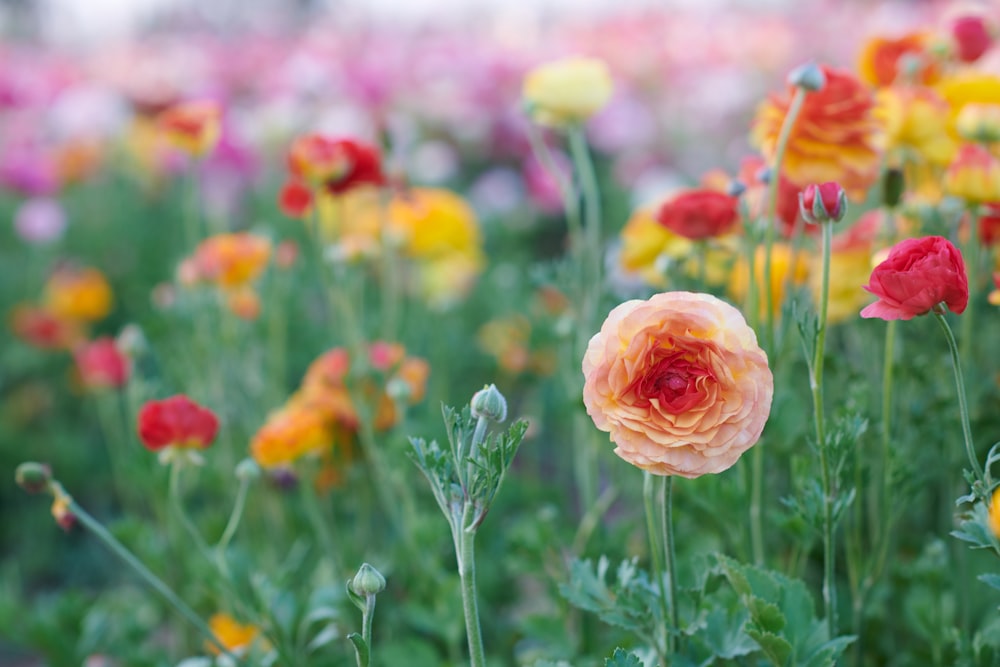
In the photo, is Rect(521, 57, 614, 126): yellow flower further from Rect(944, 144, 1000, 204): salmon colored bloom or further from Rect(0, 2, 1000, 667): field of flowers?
Rect(944, 144, 1000, 204): salmon colored bloom

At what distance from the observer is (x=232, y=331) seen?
65.0 inches

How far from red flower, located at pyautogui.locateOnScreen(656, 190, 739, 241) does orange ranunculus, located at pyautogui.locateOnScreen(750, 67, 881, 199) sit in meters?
0.07

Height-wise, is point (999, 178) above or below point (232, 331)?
above

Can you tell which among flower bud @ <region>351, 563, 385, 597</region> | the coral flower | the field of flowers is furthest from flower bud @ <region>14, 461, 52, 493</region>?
the coral flower

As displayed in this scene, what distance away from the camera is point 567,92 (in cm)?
130

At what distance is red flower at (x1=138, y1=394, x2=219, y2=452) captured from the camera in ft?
3.36

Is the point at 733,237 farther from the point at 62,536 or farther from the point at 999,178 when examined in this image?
the point at 62,536

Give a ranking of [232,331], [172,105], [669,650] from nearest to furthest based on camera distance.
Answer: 1. [669,650]
2. [232,331]
3. [172,105]

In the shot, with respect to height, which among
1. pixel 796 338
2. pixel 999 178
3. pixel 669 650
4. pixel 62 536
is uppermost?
pixel 999 178

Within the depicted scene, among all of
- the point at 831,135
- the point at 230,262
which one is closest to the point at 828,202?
the point at 831,135

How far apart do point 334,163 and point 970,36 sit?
2.82 ft

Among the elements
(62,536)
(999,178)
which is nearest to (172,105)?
(62,536)

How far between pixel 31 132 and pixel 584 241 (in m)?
2.96

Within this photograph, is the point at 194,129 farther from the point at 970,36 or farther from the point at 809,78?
the point at 970,36
